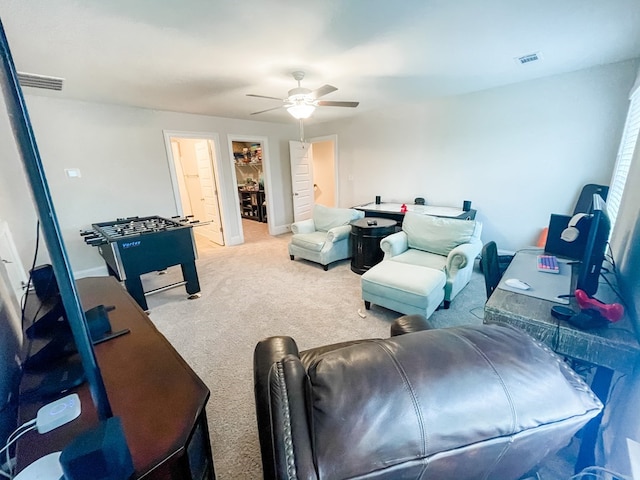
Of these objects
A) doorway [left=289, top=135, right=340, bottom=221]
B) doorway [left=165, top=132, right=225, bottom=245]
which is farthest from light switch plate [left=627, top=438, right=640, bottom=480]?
doorway [left=289, top=135, right=340, bottom=221]

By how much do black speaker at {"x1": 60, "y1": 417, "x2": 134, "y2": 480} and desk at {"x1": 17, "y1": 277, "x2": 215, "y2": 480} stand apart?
75mm

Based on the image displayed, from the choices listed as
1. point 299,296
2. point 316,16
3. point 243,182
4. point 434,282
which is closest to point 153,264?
point 299,296

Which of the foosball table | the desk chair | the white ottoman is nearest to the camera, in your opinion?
the desk chair

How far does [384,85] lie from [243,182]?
557 cm

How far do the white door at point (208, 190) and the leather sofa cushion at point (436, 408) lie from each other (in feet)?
15.4

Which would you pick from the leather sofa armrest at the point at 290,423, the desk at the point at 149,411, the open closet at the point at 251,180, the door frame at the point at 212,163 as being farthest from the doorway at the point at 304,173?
the leather sofa armrest at the point at 290,423

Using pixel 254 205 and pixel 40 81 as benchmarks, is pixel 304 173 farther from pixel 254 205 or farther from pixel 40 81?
pixel 40 81

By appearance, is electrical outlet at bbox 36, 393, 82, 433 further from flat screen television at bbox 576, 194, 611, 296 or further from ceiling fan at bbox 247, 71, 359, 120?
ceiling fan at bbox 247, 71, 359, 120

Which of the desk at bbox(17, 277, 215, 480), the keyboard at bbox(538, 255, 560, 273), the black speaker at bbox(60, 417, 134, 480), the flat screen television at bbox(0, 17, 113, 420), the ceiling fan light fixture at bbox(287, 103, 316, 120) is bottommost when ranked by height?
the desk at bbox(17, 277, 215, 480)

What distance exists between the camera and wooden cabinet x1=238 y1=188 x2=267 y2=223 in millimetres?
7023

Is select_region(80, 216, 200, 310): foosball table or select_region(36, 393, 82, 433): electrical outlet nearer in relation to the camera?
select_region(36, 393, 82, 433): electrical outlet

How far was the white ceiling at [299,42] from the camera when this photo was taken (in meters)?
1.65

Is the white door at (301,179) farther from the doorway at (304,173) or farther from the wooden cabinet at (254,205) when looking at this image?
the wooden cabinet at (254,205)

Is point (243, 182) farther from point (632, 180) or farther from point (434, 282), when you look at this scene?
point (632, 180)
